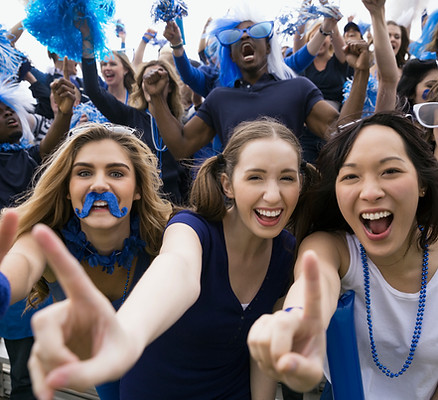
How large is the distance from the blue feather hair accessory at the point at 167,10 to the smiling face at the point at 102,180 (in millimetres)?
1224

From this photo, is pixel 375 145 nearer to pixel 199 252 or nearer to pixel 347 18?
pixel 199 252

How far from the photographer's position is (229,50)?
288cm

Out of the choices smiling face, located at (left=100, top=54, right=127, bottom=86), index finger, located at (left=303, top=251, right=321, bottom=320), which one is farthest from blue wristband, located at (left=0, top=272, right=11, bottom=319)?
smiling face, located at (left=100, top=54, right=127, bottom=86)

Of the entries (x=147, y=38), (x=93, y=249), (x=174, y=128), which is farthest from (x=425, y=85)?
(x=147, y=38)

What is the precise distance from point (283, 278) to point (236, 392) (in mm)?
502

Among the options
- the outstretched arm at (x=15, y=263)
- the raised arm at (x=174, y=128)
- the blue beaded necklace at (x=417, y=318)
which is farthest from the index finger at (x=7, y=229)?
the raised arm at (x=174, y=128)

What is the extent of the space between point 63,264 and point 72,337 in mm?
158

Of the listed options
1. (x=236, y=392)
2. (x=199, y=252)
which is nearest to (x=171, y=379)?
(x=236, y=392)

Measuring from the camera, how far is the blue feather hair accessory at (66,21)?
280cm

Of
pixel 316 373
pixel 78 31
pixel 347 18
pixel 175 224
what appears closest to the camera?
pixel 316 373

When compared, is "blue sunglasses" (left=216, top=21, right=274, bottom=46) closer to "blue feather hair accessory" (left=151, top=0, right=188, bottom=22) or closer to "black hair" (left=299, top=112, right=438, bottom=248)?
"blue feather hair accessory" (left=151, top=0, right=188, bottom=22)

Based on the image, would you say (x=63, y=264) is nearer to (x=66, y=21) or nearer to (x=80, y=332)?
(x=80, y=332)

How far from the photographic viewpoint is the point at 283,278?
1933 mm

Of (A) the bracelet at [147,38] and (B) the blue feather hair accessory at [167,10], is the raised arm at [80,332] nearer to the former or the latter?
(B) the blue feather hair accessory at [167,10]
